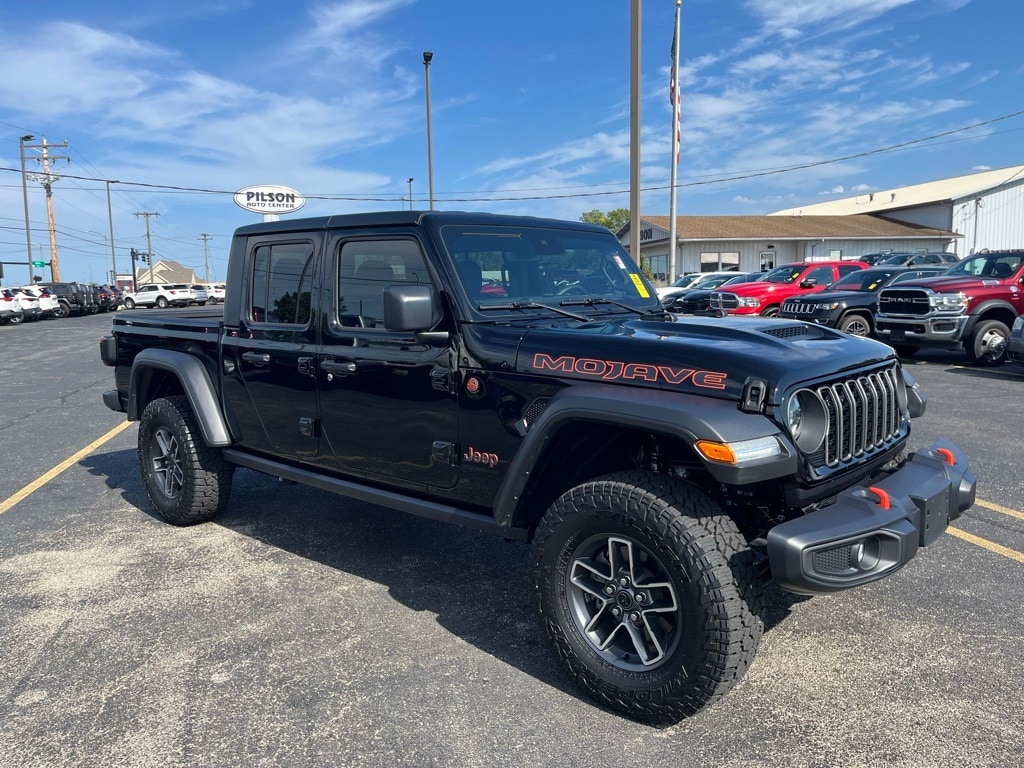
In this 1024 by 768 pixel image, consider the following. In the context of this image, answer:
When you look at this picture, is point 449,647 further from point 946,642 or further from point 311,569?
point 946,642

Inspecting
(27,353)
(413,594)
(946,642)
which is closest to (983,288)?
(946,642)

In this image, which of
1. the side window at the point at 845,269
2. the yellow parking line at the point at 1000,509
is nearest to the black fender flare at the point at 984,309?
the side window at the point at 845,269

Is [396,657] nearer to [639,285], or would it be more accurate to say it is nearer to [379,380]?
[379,380]

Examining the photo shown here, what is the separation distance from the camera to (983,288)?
11.8 m

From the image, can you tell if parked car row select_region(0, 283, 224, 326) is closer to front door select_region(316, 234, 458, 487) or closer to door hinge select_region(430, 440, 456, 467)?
front door select_region(316, 234, 458, 487)

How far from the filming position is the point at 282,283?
4371 mm

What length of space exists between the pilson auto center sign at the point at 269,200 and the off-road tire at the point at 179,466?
674 centimetres

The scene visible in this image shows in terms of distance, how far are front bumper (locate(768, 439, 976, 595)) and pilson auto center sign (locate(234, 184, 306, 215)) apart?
33.6 ft

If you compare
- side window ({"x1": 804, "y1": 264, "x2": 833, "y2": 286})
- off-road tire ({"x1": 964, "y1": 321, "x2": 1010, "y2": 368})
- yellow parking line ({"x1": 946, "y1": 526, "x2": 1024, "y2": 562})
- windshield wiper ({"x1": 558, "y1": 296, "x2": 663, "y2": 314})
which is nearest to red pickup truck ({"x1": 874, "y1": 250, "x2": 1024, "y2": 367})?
off-road tire ({"x1": 964, "y1": 321, "x2": 1010, "y2": 368})

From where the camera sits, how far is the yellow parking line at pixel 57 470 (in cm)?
569

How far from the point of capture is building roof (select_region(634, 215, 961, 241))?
1523 inches

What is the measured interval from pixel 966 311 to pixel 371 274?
35.5ft

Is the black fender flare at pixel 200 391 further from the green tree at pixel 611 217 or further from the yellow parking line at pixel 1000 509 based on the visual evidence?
the green tree at pixel 611 217

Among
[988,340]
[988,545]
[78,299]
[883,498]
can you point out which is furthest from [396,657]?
[78,299]
